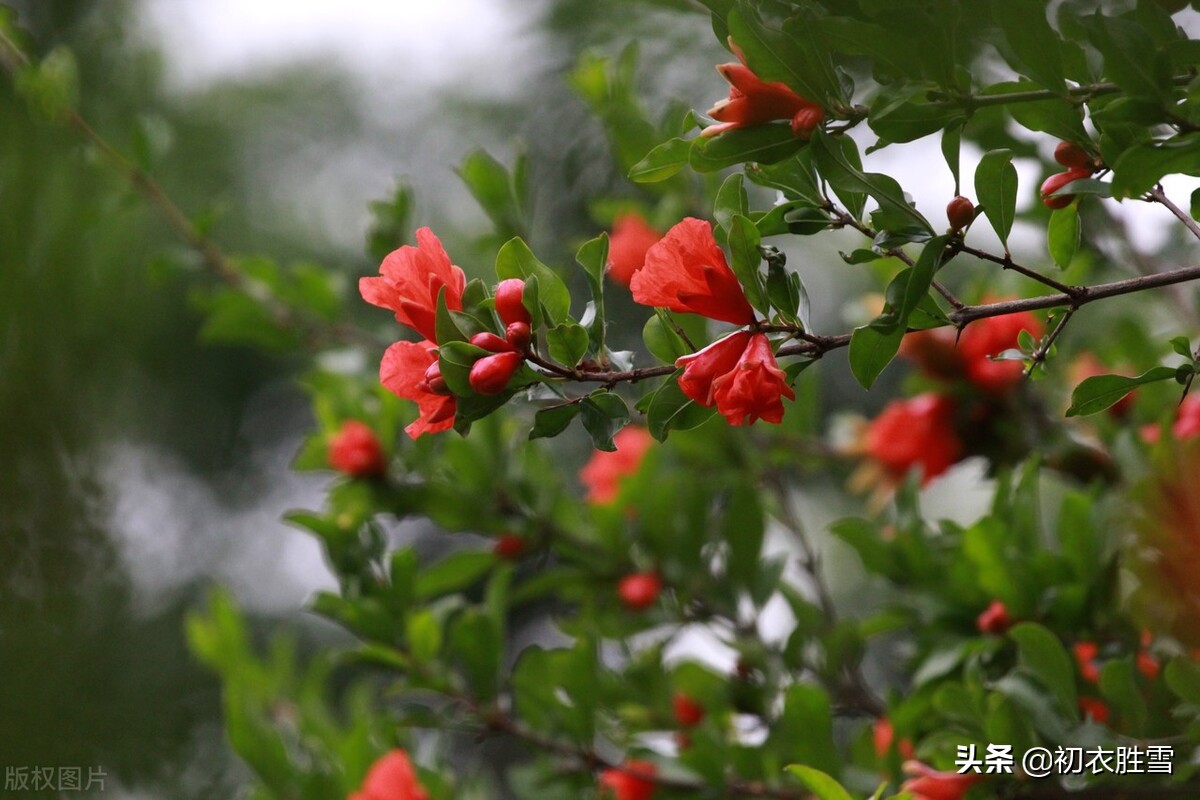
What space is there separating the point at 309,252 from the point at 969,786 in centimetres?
259

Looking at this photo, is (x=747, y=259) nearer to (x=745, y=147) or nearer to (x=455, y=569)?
(x=745, y=147)

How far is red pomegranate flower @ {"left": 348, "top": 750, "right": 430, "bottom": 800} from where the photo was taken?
1280 millimetres

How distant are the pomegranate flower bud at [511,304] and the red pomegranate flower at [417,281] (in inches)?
1.7

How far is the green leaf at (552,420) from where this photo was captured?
2.52ft

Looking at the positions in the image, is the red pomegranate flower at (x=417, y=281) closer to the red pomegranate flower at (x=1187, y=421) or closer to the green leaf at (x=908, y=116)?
the green leaf at (x=908, y=116)

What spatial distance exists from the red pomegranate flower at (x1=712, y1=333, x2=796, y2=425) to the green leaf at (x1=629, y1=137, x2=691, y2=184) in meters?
0.16

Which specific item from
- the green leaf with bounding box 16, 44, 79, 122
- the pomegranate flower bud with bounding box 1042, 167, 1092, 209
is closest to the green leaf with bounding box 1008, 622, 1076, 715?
the pomegranate flower bud with bounding box 1042, 167, 1092, 209

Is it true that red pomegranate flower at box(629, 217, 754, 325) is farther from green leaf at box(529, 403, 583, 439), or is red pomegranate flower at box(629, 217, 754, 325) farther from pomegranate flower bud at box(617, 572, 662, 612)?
pomegranate flower bud at box(617, 572, 662, 612)

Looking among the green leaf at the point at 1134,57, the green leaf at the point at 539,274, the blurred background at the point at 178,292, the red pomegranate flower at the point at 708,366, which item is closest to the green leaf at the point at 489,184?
the blurred background at the point at 178,292

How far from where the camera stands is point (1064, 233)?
85cm

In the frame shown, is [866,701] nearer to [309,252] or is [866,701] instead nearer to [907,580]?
[907,580]

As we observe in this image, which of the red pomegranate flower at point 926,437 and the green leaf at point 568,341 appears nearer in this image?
the green leaf at point 568,341

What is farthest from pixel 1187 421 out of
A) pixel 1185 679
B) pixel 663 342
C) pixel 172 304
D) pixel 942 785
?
pixel 172 304

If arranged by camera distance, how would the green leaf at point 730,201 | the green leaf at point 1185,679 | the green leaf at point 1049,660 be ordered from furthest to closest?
the green leaf at point 1049,660
the green leaf at point 1185,679
the green leaf at point 730,201
